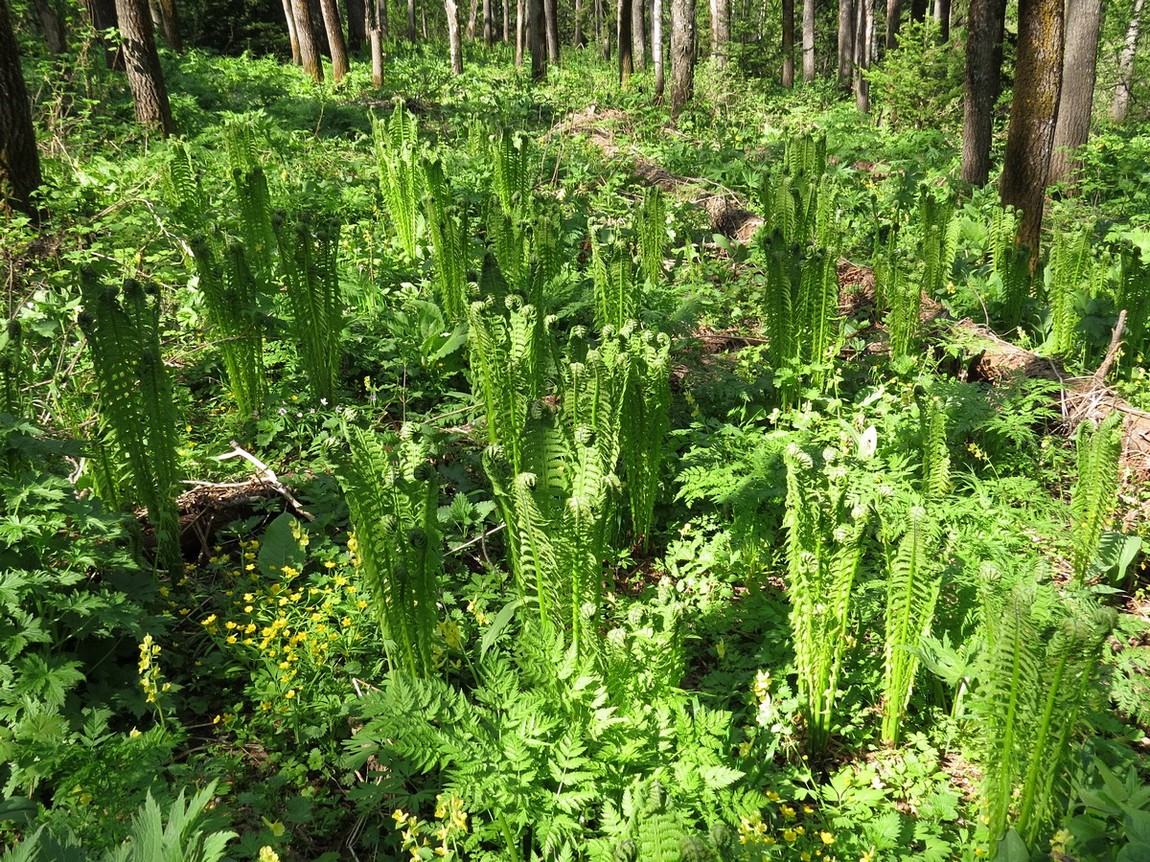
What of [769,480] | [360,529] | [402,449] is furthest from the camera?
[769,480]

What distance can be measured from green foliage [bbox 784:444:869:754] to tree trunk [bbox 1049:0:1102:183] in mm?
7734

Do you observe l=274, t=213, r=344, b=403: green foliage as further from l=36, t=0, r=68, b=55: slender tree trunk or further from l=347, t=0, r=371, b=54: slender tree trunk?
l=347, t=0, r=371, b=54: slender tree trunk

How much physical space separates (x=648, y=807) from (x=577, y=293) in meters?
3.68

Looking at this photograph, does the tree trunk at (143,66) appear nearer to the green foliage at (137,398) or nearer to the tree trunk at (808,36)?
the green foliage at (137,398)

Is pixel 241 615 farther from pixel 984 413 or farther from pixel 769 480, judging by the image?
pixel 984 413

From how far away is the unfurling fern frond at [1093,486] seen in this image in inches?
110

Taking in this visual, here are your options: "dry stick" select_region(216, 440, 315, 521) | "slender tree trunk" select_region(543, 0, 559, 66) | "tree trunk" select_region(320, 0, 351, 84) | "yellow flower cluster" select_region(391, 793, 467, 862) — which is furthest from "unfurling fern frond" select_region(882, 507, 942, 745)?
"slender tree trunk" select_region(543, 0, 559, 66)

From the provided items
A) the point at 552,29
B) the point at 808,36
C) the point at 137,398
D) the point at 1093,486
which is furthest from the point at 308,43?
the point at 808,36

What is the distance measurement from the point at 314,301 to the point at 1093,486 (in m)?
3.42

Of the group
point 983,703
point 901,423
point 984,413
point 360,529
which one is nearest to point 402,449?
point 360,529

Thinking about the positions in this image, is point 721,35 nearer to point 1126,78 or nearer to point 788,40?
→ point 788,40

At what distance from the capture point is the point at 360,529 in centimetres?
234

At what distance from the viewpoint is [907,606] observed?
2.29 metres

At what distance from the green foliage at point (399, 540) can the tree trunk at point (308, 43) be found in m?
12.0
